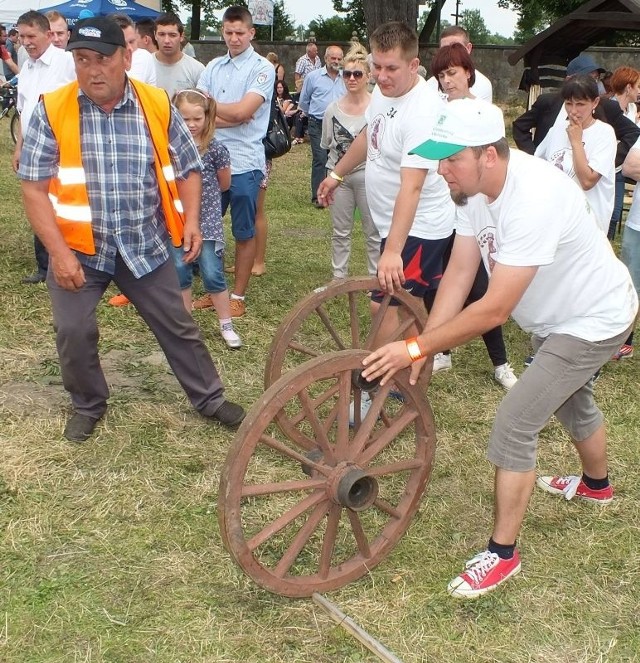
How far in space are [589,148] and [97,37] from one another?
9.69ft

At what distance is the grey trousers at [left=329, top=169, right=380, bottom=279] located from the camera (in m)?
5.62

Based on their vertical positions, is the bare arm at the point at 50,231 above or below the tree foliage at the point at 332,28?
above

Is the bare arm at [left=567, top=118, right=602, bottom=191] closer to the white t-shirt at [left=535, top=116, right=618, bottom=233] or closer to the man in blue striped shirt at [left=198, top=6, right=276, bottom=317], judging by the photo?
the white t-shirt at [left=535, top=116, right=618, bottom=233]

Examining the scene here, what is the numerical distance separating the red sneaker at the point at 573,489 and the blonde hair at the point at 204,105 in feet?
9.37

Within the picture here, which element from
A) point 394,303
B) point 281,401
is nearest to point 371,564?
point 281,401

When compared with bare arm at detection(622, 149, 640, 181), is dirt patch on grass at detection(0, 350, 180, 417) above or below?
below

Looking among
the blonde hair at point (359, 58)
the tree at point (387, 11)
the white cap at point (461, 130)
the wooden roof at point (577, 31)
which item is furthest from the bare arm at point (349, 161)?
the tree at point (387, 11)

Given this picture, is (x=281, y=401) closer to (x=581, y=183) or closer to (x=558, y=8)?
(x=581, y=183)

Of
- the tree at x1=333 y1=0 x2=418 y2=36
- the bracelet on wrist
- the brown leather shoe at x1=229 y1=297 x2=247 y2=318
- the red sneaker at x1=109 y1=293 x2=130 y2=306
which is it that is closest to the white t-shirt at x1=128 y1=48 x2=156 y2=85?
the red sneaker at x1=109 y1=293 x2=130 y2=306

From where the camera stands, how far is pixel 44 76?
5.73m

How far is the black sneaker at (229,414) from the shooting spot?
4297 mm

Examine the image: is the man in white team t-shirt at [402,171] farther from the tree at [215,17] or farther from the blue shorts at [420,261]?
the tree at [215,17]

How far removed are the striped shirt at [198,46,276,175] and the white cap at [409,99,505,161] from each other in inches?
129

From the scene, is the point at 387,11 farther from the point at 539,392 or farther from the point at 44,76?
the point at 539,392
